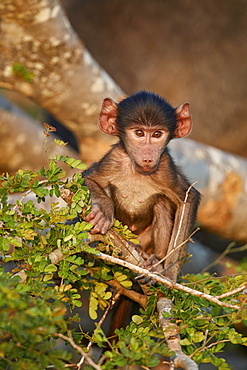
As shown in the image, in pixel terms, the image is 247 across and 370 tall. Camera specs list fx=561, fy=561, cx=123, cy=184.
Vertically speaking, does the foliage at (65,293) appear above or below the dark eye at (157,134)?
below

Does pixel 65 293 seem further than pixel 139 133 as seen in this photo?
No

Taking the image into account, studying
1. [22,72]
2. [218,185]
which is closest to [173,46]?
[218,185]

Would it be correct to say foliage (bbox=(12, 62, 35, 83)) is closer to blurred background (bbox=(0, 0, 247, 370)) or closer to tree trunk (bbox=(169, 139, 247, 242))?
tree trunk (bbox=(169, 139, 247, 242))

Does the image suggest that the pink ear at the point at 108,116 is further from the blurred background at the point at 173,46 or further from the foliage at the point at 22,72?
the blurred background at the point at 173,46

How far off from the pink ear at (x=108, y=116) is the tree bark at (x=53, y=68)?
1874mm

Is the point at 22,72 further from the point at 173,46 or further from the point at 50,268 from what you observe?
the point at 50,268

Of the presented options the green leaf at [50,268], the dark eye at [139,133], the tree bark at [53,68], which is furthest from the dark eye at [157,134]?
the tree bark at [53,68]

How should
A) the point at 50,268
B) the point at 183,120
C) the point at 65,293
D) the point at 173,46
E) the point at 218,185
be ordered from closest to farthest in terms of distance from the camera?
the point at 50,268
the point at 65,293
the point at 183,120
the point at 218,185
the point at 173,46

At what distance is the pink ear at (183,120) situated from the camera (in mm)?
3064

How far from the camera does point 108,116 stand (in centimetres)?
308

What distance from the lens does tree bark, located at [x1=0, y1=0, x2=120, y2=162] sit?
15.4 ft

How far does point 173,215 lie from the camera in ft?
10.1

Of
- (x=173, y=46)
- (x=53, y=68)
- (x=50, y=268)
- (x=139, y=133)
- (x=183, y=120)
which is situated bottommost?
(x=50, y=268)

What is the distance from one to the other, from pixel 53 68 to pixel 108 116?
2.18 metres
